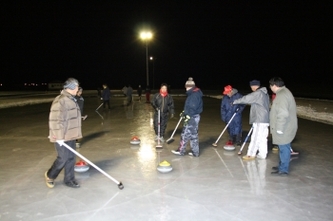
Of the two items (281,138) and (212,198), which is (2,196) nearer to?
(212,198)

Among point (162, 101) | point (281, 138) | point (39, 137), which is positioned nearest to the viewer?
point (281, 138)

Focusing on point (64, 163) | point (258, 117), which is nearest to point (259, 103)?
point (258, 117)

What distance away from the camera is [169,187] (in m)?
5.45

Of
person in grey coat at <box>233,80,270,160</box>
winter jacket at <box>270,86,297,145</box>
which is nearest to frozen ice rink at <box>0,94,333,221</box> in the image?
person in grey coat at <box>233,80,270,160</box>

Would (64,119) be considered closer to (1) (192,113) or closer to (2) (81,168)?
(2) (81,168)

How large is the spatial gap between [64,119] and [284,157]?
4295mm

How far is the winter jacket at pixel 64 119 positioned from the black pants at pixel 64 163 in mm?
201

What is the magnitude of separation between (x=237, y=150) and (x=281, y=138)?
2551 mm

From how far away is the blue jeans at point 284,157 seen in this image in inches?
235

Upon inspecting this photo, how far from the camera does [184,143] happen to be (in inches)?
299

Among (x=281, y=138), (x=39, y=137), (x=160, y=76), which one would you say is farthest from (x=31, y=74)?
(x=281, y=138)

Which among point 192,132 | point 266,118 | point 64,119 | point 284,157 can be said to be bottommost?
point 284,157

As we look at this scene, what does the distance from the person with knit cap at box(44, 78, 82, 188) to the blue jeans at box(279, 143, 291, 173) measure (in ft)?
13.0

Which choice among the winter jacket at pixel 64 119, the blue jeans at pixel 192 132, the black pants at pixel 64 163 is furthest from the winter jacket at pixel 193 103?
the black pants at pixel 64 163
